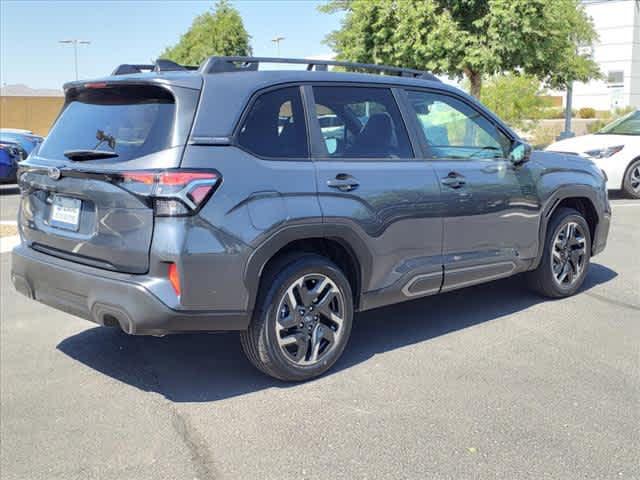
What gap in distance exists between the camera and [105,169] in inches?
159

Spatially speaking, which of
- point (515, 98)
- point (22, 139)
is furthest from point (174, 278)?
point (515, 98)

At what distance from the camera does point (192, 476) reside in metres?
3.42

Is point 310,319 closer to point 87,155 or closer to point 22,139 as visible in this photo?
point 87,155

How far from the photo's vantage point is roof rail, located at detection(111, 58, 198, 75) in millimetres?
4742

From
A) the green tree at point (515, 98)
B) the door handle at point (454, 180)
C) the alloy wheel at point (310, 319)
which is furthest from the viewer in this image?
the green tree at point (515, 98)

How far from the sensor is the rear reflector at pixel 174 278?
3.86m

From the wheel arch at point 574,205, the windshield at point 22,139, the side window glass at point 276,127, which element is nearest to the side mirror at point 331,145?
the side window glass at point 276,127

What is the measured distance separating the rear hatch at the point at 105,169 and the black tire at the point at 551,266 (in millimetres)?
3392

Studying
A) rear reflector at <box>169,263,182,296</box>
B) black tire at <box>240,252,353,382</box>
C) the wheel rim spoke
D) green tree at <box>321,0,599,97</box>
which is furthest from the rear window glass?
green tree at <box>321,0,599,97</box>

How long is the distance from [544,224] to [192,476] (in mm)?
3691

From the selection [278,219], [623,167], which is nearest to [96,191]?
[278,219]

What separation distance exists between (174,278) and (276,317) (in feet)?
2.25

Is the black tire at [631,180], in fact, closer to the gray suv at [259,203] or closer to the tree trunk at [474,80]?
the tree trunk at [474,80]

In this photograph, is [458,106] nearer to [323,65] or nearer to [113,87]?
[323,65]
